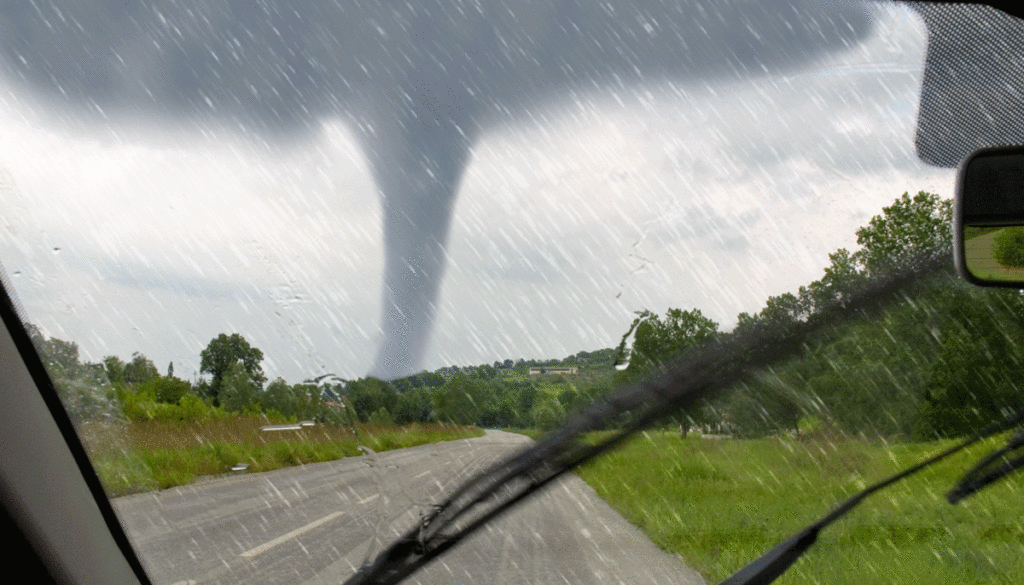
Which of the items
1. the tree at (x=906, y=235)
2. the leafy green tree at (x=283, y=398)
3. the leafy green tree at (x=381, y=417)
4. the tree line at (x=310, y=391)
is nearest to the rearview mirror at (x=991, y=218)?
the tree at (x=906, y=235)

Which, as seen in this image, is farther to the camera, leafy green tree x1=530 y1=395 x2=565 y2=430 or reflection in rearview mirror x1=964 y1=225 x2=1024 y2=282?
reflection in rearview mirror x1=964 y1=225 x2=1024 y2=282

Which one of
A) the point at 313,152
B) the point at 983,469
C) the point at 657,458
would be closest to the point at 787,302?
the point at 657,458

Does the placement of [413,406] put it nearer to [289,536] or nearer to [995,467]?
[289,536]

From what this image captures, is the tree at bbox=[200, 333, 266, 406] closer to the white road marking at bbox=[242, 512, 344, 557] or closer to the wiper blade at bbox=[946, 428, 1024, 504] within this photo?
the white road marking at bbox=[242, 512, 344, 557]

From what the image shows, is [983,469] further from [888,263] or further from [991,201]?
[991,201]

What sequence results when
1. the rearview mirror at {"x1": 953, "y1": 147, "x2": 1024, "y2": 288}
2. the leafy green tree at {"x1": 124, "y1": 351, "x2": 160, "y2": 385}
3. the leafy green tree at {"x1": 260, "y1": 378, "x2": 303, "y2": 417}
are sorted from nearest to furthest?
the rearview mirror at {"x1": 953, "y1": 147, "x2": 1024, "y2": 288}
the leafy green tree at {"x1": 260, "y1": 378, "x2": 303, "y2": 417}
the leafy green tree at {"x1": 124, "y1": 351, "x2": 160, "y2": 385}

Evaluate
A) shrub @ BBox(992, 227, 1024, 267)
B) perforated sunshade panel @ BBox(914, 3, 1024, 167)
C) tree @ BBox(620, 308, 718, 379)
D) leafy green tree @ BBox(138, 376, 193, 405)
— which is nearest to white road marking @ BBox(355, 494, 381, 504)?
leafy green tree @ BBox(138, 376, 193, 405)
